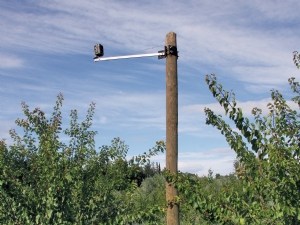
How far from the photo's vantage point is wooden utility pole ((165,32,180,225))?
837cm

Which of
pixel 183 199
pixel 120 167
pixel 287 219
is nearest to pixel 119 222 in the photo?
pixel 120 167

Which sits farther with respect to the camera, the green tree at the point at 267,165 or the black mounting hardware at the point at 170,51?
the black mounting hardware at the point at 170,51

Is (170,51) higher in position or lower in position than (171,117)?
higher

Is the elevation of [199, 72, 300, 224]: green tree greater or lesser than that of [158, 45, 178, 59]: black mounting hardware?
lesser

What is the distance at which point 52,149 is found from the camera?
355 inches

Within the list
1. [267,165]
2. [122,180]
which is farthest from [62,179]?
[267,165]

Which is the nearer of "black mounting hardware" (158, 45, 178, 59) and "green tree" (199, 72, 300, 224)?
"green tree" (199, 72, 300, 224)

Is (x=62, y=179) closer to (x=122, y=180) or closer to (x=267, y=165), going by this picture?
(x=122, y=180)

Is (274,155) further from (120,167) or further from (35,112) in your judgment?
(35,112)

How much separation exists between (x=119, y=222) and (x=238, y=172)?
2904mm

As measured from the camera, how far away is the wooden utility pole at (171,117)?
27.5ft

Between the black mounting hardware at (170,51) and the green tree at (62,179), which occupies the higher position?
the black mounting hardware at (170,51)

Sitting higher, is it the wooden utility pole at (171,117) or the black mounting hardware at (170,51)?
the black mounting hardware at (170,51)

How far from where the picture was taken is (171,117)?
869 cm
